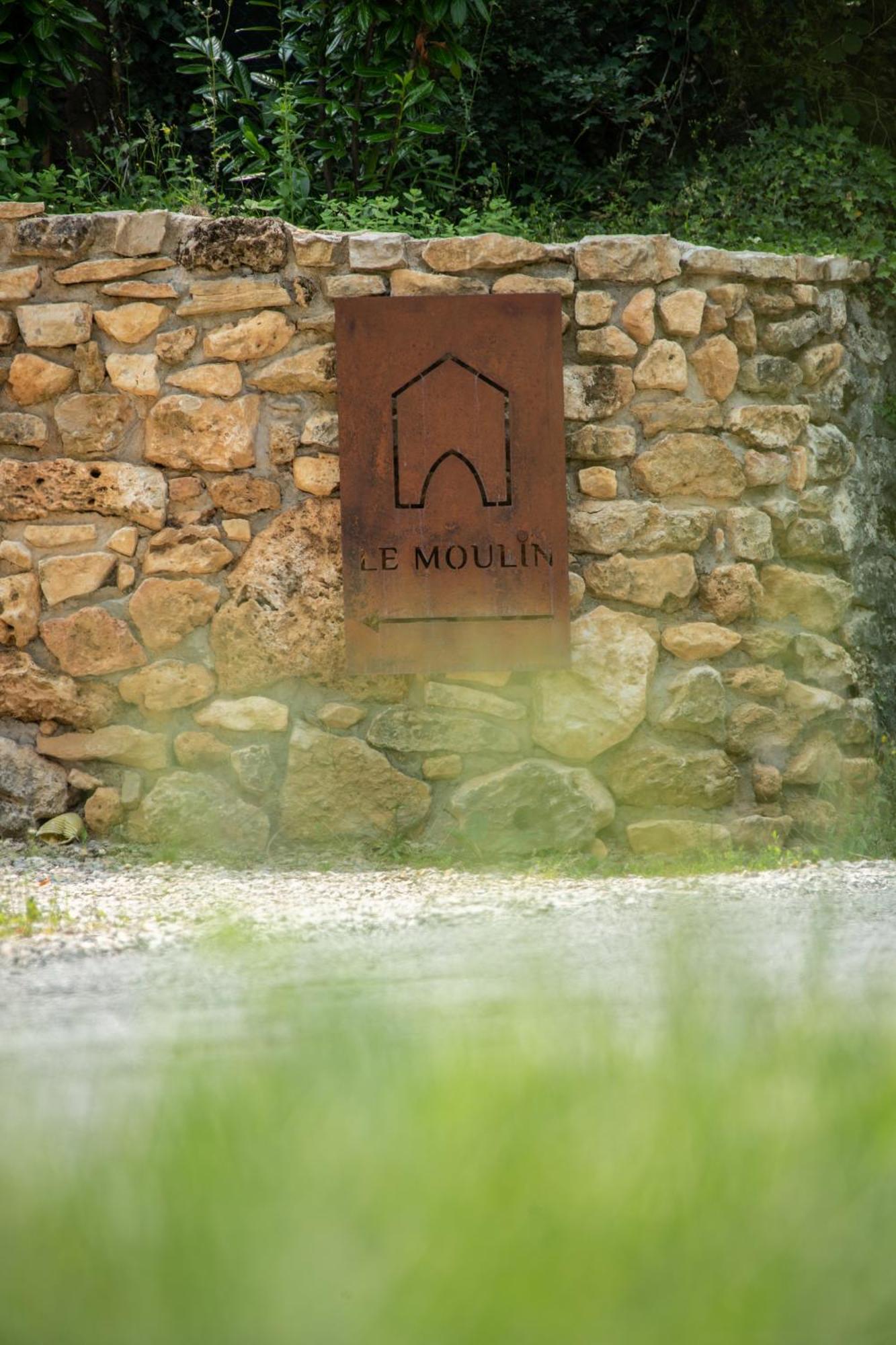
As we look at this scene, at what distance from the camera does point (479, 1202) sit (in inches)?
32.9

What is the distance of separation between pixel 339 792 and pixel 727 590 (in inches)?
59.6

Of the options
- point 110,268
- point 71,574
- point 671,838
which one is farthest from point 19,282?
point 671,838

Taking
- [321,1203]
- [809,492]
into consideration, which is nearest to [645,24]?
[809,492]

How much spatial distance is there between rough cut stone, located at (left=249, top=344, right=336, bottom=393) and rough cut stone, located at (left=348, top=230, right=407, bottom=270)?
30 cm

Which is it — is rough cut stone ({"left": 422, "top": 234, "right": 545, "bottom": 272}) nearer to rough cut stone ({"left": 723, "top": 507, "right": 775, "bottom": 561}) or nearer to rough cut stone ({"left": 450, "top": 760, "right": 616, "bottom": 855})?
rough cut stone ({"left": 723, "top": 507, "right": 775, "bottom": 561})

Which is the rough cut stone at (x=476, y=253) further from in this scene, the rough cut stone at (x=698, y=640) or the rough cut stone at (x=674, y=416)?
the rough cut stone at (x=698, y=640)

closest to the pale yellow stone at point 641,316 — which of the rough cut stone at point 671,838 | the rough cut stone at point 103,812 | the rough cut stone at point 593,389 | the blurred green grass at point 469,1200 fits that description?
the rough cut stone at point 593,389

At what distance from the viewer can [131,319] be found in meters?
4.43

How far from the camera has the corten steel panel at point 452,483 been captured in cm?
436

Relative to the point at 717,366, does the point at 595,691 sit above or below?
below

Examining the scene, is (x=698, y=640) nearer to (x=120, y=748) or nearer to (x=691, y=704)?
(x=691, y=704)

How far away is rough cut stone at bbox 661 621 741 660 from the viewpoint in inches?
178

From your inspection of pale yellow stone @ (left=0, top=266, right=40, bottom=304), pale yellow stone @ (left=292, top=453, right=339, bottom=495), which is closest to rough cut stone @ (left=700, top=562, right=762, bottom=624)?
pale yellow stone @ (left=292, top=453, right=339, bottom=495)

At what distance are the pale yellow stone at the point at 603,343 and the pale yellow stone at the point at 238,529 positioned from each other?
1.29m
